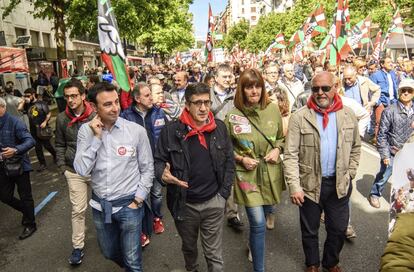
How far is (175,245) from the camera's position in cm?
425

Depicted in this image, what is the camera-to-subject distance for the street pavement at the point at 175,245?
378 centimetres

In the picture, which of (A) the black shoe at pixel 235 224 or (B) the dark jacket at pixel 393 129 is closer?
(A) the black shoe at pixel 235 224

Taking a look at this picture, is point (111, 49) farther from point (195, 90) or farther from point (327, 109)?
point (327, 109)

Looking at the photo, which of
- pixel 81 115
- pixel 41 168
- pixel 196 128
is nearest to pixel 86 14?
pixel 41 168

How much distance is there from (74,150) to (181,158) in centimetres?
157

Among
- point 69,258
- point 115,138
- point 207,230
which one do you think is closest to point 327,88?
point 207,230

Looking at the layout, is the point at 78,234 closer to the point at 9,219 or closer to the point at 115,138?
the point at 115,138

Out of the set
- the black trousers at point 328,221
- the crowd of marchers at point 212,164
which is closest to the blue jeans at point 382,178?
the crowd of marchers at point 212,164

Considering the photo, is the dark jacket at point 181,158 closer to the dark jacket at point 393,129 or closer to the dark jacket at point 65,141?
the dark jacket at point 65,141

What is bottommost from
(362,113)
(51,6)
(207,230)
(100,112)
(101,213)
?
(207,230)

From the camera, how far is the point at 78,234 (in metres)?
3.89

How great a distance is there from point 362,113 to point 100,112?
259 cm

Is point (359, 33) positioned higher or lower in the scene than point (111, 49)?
higher

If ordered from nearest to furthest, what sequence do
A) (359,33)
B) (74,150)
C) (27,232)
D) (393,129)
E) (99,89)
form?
(99,89) < (74,150) < (27,232) < (393,129) < (359,33)
